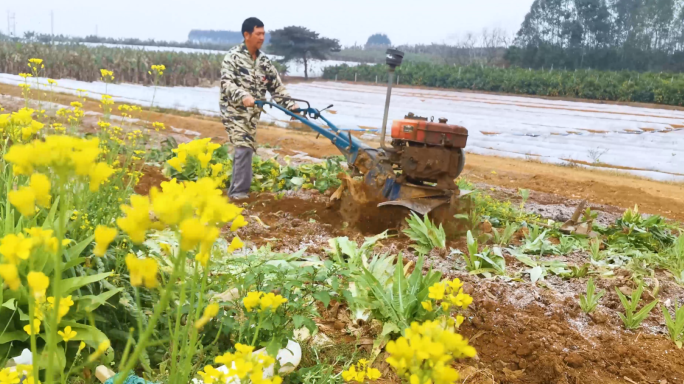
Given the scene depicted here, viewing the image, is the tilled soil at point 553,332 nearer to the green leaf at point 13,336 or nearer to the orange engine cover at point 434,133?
the orange engine cover at point 434,133

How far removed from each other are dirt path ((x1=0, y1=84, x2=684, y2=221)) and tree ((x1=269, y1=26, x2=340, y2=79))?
19.1 m

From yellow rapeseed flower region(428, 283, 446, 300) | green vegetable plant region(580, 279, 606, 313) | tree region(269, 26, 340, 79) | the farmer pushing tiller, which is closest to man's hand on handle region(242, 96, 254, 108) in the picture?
the farmer pushing tiller

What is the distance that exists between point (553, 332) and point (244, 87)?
380cm

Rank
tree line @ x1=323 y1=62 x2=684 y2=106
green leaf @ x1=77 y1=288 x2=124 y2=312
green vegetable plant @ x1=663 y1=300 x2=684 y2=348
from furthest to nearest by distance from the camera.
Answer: tree line @ x1=323 y1=62 x2=684 y2=106
green vegetable plant @ x1=663 y1=300 x2=684 y2=348
green leaf @ x1=77 y1=288 x2=124 y2=312

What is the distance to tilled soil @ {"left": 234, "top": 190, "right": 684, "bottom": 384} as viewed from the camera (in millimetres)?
2865

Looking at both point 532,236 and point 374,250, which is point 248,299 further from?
point 532,236

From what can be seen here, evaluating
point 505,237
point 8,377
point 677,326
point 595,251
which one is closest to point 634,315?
point 677,326

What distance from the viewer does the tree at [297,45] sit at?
99.2 ft

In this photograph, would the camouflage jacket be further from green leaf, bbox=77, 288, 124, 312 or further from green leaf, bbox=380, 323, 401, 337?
green leaf, bbox=77, 288, 124, 312

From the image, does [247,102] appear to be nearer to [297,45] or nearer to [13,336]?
[13,336]

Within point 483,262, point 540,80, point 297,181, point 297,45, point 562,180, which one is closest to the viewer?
point 483,262

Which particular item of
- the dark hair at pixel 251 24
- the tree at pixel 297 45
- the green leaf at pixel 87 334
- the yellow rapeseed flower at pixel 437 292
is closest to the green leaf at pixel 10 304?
the green leaf at pixel 87 334

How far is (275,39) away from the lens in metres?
30.9

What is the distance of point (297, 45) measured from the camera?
30.5m
